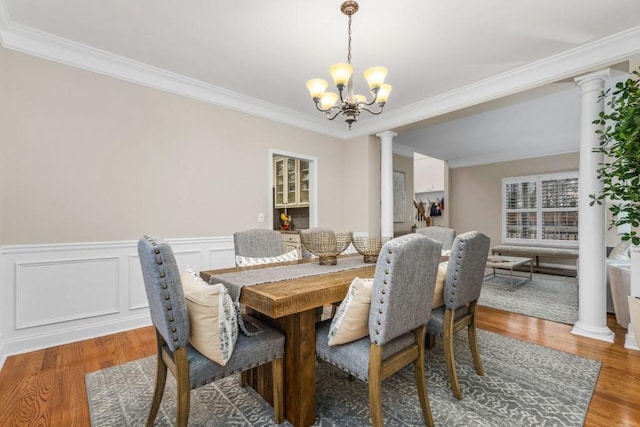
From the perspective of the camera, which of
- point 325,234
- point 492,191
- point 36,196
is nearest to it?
point 325,234

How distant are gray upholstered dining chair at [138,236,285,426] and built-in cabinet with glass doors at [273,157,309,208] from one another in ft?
12.8

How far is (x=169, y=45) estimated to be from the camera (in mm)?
2660

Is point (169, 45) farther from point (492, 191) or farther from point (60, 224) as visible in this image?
point (492, 191)

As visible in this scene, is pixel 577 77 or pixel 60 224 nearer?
pixel 60 224

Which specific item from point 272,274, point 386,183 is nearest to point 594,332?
point 386,183

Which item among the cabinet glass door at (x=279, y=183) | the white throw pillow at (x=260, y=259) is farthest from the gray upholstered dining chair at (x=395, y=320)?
the cabinet glass door at (x=279, y=183)

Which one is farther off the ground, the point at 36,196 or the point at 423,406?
the point at 36,196

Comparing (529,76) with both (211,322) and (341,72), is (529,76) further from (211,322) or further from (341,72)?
(211,322)

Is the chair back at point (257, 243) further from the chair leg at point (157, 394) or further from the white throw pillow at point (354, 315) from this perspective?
the white throw pillow at point (354, 315)

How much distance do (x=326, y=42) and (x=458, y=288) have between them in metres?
2.22

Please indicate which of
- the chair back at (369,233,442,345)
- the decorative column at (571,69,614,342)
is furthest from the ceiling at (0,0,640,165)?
the chair back at (369,233,442,345)

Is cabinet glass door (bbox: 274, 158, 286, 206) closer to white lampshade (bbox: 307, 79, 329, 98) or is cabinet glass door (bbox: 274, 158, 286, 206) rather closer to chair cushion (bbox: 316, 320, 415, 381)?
white lampshade (bbox: 307, 79, 329, 98)

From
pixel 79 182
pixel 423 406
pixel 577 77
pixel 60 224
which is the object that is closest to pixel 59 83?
pixel 79 182

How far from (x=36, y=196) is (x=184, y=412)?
237 centimetres
